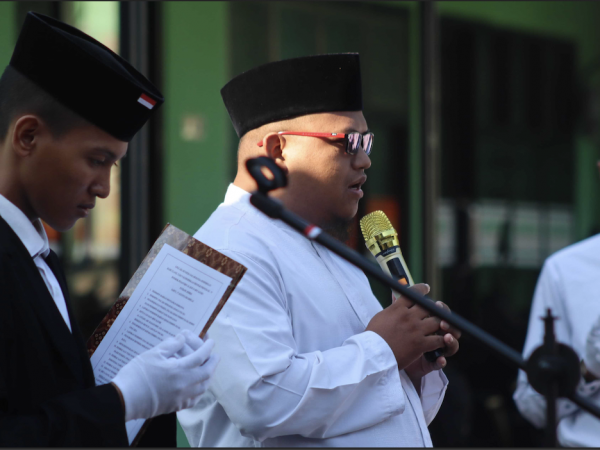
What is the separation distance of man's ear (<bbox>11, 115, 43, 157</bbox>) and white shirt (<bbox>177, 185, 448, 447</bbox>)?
68 cm

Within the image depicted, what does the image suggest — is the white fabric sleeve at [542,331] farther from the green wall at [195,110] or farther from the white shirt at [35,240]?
the green wall at [195,110]

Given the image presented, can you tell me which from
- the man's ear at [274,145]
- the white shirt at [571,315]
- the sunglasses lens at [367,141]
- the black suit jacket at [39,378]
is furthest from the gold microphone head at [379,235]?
the white shirt at [571,315]

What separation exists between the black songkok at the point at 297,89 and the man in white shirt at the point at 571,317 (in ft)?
4.68

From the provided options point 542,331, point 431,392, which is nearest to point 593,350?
point 542,331

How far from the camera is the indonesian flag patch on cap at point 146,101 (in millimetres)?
1909

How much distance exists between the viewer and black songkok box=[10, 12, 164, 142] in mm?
1742

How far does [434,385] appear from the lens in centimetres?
235

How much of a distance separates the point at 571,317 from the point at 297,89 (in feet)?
5.47

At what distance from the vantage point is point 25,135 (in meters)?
1.67

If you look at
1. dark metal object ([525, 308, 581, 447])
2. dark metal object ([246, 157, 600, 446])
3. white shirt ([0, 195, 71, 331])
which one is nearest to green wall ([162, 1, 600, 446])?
white shirt ([0, 195, 71, 331])

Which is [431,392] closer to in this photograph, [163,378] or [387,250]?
[387,250]

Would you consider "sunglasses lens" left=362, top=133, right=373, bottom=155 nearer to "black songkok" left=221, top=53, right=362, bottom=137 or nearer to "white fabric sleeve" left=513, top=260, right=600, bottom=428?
"black songkok" left=221, top=53, right=362, bottom=137

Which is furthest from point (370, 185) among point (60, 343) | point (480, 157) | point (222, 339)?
point (60, 343)

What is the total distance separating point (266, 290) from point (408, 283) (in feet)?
1.38
